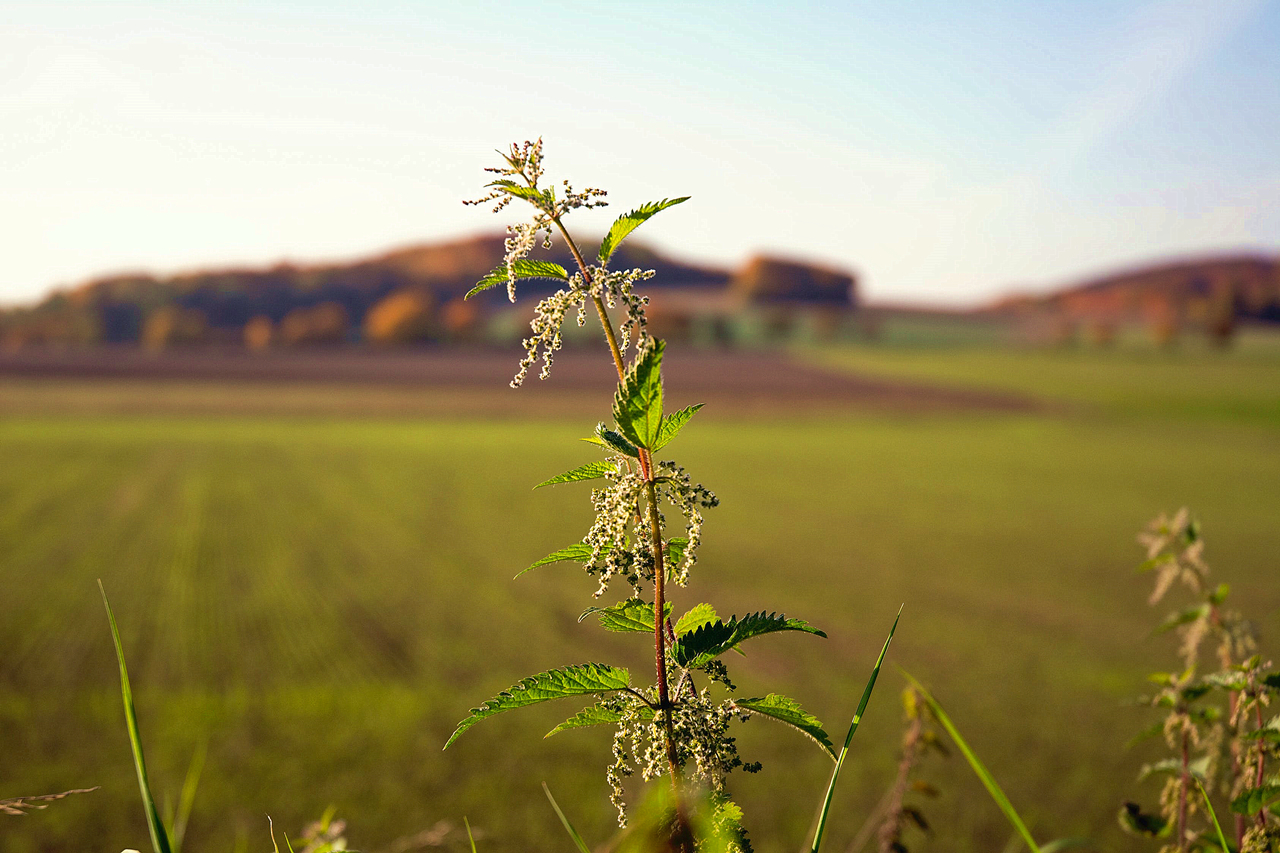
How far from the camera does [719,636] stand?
0.98 m

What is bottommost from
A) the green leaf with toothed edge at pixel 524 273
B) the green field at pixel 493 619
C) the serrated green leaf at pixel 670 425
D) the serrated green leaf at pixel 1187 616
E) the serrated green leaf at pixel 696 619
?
the green field at pixel 493 619

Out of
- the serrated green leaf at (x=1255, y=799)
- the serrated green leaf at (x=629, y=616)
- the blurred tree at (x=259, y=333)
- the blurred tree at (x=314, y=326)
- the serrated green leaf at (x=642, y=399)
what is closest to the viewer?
the serrated green leaf at (x=642, y=399)

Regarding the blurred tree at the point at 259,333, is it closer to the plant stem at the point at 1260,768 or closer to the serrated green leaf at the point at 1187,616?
the serrated green leaf at the point at 1187,616

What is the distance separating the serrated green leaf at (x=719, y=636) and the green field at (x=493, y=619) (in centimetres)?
136

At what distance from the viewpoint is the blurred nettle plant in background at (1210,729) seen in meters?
1.29

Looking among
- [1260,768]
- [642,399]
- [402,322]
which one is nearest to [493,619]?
[1260,768]

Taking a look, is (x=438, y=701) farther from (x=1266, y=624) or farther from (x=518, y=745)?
(x=1266, y=624)

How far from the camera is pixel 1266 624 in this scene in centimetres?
1316

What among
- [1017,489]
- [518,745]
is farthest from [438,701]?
[1017,489]

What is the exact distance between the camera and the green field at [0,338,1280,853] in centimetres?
816

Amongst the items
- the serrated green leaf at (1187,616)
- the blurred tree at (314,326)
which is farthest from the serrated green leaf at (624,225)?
the blurred tree at (314,326)

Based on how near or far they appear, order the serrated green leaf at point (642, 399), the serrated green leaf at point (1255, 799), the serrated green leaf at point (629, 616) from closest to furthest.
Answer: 1. the serrated green leaf at point (642, 399)
2. the serrated green leaf at point (629, 616)
3. the serrated green leaf at point (1255, 799)

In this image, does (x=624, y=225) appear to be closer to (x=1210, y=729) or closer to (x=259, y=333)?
(x=1210, y=729)

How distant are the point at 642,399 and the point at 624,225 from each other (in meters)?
0.25
